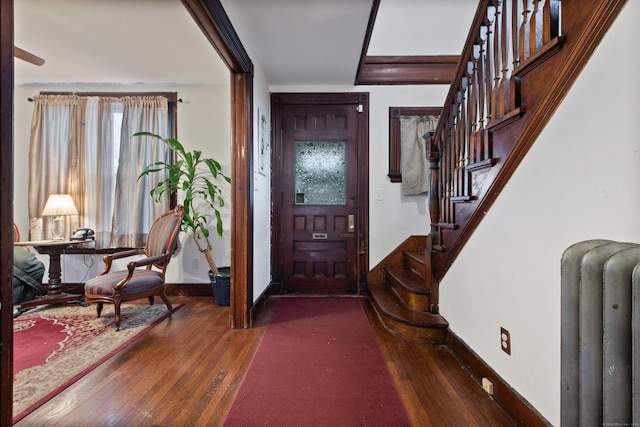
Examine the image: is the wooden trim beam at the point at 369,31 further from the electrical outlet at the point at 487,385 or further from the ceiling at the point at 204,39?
the electrical outlet at the point at 487,385

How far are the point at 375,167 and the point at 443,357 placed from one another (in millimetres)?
2236

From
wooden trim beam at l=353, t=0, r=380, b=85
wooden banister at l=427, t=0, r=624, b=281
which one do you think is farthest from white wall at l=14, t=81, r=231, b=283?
wooden banister at l=427, t=0, r=624, b=281

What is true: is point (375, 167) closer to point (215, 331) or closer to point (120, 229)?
point (215, 331)

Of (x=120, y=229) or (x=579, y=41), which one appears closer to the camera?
(x=579, y=41)

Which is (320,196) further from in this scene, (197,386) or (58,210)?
(58,210)

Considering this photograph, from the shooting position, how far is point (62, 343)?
7.81 ft

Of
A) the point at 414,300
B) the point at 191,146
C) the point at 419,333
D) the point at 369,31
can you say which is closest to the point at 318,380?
the point at 419,333

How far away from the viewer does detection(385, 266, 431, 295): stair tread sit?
8.55ft

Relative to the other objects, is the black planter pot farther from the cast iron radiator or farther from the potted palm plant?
the cast iron radiator

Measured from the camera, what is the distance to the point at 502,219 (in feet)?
5.34

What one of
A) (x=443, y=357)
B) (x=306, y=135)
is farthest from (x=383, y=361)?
(x=306, y=135)

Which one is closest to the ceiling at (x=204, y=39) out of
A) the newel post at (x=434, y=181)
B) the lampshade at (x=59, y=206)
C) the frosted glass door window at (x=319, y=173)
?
the frosted glass door window at (x=319, y=173)

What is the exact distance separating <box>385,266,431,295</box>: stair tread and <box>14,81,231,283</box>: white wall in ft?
6.48

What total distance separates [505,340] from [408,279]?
1439 millimetres
